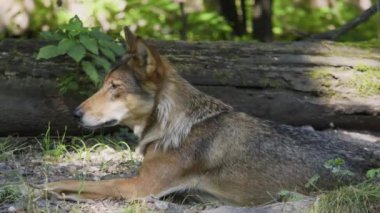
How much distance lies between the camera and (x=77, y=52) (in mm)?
7102

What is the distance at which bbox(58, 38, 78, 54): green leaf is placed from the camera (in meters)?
7.12

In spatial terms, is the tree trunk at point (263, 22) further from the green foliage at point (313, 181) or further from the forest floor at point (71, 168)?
the green foliage at point (313, 181)

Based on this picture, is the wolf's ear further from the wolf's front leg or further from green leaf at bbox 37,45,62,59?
green leaf at bbox 37,45,62,59

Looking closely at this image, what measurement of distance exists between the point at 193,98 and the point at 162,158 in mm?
592

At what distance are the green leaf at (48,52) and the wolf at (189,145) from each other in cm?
139

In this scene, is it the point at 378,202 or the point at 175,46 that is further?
the point at 175,46

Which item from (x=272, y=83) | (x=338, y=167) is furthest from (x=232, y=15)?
(x=338, y=167)

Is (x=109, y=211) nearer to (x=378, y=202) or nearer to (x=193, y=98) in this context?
(x=193, y=98)

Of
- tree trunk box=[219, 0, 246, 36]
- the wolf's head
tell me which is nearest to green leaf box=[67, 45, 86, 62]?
the wolf's head

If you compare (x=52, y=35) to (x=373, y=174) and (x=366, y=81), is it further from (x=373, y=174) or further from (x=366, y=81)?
(x=373, y=174)

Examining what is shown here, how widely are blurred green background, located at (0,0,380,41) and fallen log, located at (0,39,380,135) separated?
2.36m

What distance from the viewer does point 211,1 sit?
1426 centimetres

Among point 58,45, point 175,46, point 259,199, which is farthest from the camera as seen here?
point 175,46

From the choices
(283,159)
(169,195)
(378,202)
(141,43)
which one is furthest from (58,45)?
(378,202)
